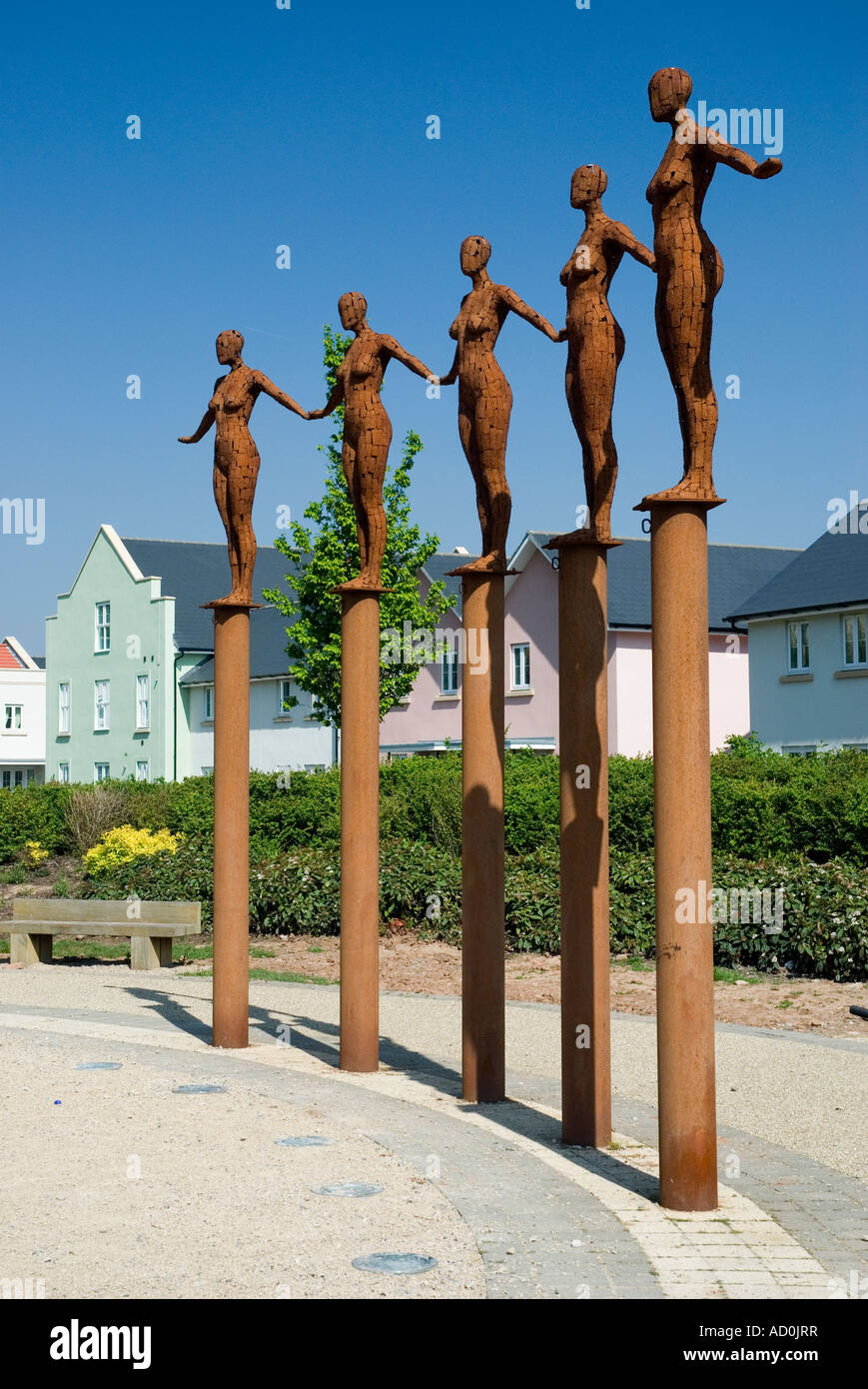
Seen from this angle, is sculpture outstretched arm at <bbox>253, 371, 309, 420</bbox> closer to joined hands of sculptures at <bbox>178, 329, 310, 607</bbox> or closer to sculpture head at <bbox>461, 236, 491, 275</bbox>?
joined hands of sculptures at <bbox>178, 329, 310, 607</bbox>

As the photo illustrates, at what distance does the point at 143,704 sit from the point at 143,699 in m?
0.16

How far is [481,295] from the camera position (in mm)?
8086

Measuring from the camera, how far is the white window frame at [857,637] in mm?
29078

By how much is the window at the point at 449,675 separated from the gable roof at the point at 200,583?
5.25 m

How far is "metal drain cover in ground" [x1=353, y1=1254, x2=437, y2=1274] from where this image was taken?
188 inches

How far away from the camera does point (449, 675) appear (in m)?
37.6

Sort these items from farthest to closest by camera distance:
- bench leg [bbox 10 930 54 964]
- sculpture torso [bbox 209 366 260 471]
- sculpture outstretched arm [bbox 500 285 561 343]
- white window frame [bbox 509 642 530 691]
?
white window frame [bbox 509 642 530 691] → bench leg [bbox 10 930 54 964] → sculpture torso [bbox 209 366 260 471] → sculpture outstretched arm [bbox 500 285 561 343]

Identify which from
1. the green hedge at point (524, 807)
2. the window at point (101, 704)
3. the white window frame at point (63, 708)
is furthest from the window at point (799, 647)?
the white window frame at point (63, 708)

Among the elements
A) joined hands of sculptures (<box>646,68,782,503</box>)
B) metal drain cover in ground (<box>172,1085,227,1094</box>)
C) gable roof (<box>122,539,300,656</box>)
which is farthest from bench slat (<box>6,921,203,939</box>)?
gable roof (<box>122,539,300,656</box>)

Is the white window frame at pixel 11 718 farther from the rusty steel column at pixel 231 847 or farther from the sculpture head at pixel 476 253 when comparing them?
the sculpture head at pixel 476 253

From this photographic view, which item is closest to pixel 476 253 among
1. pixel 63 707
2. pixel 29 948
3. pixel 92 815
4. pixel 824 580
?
pixel 29 948

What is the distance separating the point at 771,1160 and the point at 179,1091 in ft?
10.9

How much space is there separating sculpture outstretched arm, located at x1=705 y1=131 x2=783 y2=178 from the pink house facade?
25.8 metres

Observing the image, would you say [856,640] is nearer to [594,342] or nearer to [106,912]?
[106,912]
